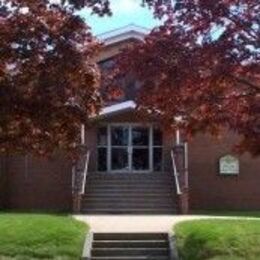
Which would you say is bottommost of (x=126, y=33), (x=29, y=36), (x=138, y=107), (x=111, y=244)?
(x=111, y=244)

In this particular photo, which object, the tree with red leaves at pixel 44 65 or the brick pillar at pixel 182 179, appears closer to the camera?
the tree with red leaves at pixel 44 65

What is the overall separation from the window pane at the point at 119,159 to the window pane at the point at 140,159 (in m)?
0.36

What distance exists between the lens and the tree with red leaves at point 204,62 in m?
14.8

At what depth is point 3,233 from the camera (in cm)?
2156

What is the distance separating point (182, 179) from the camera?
34.2 metres

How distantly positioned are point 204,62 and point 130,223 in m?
12.1

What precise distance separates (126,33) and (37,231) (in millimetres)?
18225

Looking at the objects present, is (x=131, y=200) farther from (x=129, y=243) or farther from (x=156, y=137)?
(x=129, y=243)

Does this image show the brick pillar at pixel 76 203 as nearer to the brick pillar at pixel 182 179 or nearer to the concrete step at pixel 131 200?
the concrete step at pixel 131 200

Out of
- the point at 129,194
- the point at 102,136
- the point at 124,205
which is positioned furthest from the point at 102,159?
the point at 124,205

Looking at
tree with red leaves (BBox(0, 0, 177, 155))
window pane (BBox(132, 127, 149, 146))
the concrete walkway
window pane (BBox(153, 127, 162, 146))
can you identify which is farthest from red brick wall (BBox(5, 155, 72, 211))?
tree with red leaves (BBox(0, 0, 177, 155))

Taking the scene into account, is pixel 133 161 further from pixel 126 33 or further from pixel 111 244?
pixel 111 244

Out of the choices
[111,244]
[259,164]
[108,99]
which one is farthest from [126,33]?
[108,99]

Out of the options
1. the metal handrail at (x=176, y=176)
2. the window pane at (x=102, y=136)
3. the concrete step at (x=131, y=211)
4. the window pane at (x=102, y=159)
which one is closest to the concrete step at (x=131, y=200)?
the metal handrail at (x=176, y=176)
